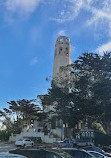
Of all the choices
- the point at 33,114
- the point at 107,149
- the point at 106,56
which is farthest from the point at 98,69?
the point at 33,114

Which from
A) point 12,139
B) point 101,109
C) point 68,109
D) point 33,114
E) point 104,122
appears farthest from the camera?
point 33,114

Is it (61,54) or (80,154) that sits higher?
(61,54)

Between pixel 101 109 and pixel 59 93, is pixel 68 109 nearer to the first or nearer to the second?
pixel 59 93

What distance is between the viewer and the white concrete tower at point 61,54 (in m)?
49.8

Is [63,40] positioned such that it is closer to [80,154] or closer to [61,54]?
[61,54]

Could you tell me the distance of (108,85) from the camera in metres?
22.7

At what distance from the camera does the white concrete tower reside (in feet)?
164

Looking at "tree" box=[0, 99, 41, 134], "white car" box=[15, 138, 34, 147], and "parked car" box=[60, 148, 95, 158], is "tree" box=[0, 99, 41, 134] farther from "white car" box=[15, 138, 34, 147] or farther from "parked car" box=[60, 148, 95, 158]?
"parked car" box=[60, 148, 95, 158]

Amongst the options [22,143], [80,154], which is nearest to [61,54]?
[22,143]

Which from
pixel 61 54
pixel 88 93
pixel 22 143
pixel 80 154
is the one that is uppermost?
pixel 61 54

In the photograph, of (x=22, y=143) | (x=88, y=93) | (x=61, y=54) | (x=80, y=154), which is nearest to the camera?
(x=80, y=154)

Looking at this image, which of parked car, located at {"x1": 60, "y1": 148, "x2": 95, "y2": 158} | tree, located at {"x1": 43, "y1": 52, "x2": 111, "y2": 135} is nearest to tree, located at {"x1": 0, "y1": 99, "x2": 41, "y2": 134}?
tree, located at {"x1": 43, "y1": 52, "x2": 111, "y2": 135}

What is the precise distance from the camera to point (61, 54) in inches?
2044

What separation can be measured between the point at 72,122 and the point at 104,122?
5.90 metres
